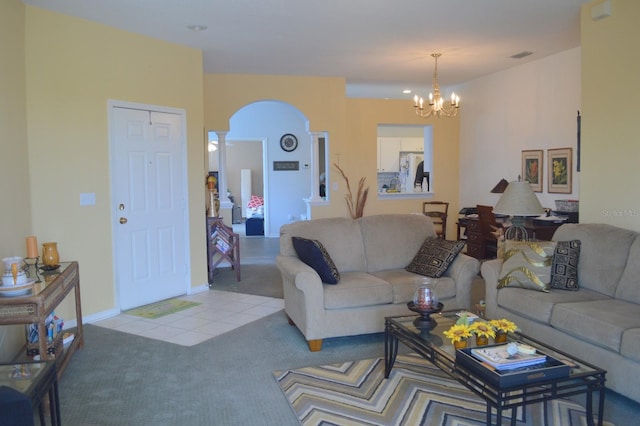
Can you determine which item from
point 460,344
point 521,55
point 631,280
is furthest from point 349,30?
point 460,344

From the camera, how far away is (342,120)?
278 inches

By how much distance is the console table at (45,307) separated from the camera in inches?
102

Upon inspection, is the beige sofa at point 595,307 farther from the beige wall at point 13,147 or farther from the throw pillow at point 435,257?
the beige wall at point 13,147

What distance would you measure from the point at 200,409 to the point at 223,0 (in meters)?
3.14

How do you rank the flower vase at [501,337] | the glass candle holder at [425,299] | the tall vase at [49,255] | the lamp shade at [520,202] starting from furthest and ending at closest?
the lamp shade at [520,202] < the tall vase at [49,255] < the glass candle holder at [425,299] < the flower vase at [501,337]

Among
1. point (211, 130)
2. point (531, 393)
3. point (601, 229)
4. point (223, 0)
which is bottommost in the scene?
point (531, 393)

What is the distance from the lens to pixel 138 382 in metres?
3.08

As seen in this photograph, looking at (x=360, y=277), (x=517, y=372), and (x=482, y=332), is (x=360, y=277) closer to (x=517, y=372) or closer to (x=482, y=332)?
(x=482, y=332)

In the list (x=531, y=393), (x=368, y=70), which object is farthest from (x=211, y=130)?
(x=531, y=393)

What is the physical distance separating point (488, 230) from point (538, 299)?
2.90m

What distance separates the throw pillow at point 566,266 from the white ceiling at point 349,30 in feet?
7.02

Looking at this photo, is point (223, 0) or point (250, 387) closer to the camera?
point (250, 387)

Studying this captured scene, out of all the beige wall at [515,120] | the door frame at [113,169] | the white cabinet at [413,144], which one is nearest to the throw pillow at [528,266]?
the beige wall at [515,120]

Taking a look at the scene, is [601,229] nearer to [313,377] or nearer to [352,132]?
[313,377]
